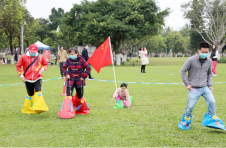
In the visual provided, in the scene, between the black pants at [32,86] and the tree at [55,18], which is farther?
the tree at [55,18]

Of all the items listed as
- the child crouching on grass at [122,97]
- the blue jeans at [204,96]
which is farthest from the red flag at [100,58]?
the blue jeans at [204,96]

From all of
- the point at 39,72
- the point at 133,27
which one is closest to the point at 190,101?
the point at 39,72

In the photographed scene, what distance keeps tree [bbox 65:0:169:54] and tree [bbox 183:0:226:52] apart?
1281 centimetres

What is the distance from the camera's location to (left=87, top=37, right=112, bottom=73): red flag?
7.84 meters

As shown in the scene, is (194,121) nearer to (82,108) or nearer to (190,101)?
(190,101)

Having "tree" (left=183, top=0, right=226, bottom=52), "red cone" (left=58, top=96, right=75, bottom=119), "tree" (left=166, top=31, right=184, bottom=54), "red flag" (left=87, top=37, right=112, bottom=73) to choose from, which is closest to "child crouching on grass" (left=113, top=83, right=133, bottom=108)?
"red flag" (left=87, top=37, right=112, bottom=73)

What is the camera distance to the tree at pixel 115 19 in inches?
1222

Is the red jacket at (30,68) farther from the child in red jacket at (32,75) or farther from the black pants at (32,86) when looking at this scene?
the black pants at (32,86)

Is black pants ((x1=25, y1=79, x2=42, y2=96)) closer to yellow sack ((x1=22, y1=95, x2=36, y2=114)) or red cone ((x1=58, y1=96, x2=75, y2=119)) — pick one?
yellow sack ((x1=22, y1=95, x2=36, y2=114))

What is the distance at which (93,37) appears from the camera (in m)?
31.6

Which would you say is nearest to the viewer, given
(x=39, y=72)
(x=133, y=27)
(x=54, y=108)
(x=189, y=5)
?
(x=39, y=72)

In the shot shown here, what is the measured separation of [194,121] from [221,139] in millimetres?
1226

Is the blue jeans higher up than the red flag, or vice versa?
the red flag

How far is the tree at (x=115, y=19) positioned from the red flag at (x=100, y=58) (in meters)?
22.5
